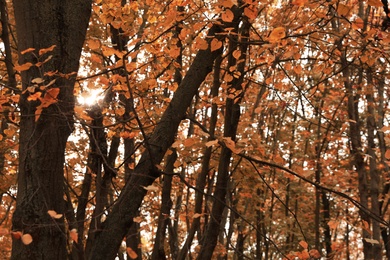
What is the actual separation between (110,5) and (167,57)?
102 centimetres

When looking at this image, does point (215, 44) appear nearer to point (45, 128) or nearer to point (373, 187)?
point (45, 128)

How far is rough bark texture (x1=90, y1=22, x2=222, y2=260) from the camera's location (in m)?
3.20

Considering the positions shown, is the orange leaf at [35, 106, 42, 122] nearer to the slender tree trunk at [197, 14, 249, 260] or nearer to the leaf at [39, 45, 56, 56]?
the leaf at [39, 45, 56, 56]

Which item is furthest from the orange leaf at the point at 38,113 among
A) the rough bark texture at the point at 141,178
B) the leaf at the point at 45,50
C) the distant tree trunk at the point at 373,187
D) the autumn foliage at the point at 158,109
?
the distant tree trunk at the point at 373,187

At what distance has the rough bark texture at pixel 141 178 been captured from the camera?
10.5ft

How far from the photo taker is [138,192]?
329 centimetres

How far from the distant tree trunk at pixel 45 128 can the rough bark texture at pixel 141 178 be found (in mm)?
318

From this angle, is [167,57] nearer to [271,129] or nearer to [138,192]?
[138,192]

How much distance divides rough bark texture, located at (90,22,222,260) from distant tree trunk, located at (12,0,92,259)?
32 cm

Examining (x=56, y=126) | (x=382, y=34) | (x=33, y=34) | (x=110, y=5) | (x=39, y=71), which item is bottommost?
(x=56, y=126)

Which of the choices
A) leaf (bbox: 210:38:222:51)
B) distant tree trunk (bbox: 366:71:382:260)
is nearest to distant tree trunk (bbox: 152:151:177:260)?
leaf (bbox: 210:38:222:51)

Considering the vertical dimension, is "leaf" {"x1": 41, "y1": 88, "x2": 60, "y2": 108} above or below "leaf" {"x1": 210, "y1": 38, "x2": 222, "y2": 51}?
below

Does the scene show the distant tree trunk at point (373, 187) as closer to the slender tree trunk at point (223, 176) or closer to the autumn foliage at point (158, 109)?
the autumn foliage at point (158, 109)

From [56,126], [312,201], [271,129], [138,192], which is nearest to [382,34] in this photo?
[138,192]
